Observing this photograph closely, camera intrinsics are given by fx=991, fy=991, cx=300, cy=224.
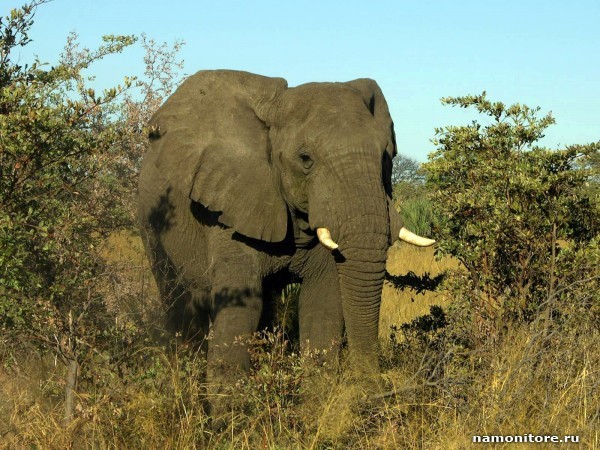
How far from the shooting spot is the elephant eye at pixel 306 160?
278 inches

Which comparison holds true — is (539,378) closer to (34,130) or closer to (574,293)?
(574,293)

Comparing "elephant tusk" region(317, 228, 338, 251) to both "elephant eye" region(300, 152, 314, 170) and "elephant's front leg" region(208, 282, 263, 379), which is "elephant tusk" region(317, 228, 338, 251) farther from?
"elephant's front leg" region(208, 282, 263, 379)

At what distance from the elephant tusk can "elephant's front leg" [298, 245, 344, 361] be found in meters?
0.83

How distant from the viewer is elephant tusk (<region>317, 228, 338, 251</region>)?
6.78 meters

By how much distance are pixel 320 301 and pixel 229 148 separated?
137cm

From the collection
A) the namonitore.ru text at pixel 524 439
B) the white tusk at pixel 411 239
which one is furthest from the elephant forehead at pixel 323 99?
the namonitore.ru text at pixel 524 439

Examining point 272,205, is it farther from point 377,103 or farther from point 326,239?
point 377,103

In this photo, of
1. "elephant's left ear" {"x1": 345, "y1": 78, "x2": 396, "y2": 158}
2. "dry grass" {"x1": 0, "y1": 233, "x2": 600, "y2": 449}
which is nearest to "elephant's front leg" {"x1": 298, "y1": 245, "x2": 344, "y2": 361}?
"elephant's left ear" {"x1": 345, "y1": 78, "x2": 396, "y2": 158}

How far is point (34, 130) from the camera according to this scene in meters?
5.67

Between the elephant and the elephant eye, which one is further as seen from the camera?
the elephant eye

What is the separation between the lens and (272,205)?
7.37 metres

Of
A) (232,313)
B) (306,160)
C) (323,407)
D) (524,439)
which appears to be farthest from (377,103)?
(524,439)

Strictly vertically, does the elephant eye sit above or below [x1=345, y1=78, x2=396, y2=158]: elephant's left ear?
below

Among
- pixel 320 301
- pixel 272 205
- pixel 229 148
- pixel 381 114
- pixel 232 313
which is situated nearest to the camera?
pixel 232 313
